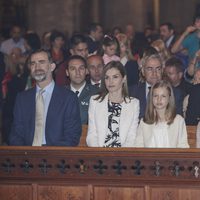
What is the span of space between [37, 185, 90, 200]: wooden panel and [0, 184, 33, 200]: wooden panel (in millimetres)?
117

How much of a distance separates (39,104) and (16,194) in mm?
1011

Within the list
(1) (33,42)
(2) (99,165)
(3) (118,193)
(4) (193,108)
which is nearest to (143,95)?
(4) (193,108)

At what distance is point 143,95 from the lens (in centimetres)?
1519

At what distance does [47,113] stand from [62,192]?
35.9 inches

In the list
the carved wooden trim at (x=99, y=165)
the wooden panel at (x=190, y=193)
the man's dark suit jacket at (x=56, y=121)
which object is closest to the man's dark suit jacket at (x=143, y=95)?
the man's dark suit jacket at (x=56, y=121)

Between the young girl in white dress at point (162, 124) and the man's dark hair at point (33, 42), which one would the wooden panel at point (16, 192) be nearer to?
the young girl in white dress at point (162, 124)

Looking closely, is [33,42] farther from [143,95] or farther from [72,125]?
[72,125]

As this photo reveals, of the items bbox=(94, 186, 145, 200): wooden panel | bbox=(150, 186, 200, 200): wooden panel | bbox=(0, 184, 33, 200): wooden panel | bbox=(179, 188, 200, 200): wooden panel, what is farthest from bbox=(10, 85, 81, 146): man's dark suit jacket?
bbox=(179, 188, 200, 200): wooden panel

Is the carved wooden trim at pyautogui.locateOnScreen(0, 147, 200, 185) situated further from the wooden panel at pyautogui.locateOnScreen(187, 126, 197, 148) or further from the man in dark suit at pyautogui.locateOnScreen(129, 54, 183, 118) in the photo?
the man in dark suit at pyautogui.locateOnScreen(129, 54, 183, 118)

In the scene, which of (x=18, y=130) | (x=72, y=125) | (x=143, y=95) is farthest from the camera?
(x=143, y=95)

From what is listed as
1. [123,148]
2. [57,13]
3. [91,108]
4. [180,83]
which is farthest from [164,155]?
[57,13]

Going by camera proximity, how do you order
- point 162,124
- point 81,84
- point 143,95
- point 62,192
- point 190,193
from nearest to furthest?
point 190,193 < point 62,192 < point 162,124 < point 143,95 < point 81,84

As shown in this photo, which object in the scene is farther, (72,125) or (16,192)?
(72,125)

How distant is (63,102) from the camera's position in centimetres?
1412
